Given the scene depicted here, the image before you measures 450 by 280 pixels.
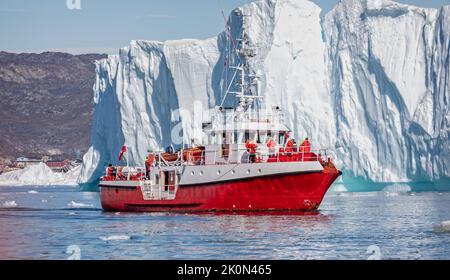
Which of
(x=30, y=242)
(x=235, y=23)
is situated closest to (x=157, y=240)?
(x=30, y=242)

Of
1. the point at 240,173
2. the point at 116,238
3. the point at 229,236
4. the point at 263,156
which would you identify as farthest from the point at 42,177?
the point at 229,236

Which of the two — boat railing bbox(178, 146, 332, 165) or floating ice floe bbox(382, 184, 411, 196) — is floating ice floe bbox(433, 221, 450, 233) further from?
floating ice floe bbox(382, 184, 411, 196)

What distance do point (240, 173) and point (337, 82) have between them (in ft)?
93.6

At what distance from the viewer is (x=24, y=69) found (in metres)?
184

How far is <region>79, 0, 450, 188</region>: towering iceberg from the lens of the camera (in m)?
53.7

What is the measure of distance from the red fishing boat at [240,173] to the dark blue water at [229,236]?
1.10 meters

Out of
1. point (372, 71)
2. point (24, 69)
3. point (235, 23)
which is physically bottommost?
point (372, 71)

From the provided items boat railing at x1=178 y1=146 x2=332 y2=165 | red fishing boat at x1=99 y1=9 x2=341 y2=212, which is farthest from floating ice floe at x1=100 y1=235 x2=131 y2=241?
boat railing at x1=178 y1=146 x2=332 y2=165

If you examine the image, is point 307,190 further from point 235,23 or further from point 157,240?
point 235,23

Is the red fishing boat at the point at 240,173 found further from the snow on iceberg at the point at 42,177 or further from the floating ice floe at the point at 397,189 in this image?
the snow on iceberg at the point at 42,177

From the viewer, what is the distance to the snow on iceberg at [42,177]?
128250mm

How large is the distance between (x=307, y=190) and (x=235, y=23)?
99.2 ft

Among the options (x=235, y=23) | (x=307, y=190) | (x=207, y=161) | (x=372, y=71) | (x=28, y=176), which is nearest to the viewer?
(x=307, y=190)

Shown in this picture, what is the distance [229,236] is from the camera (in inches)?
927
